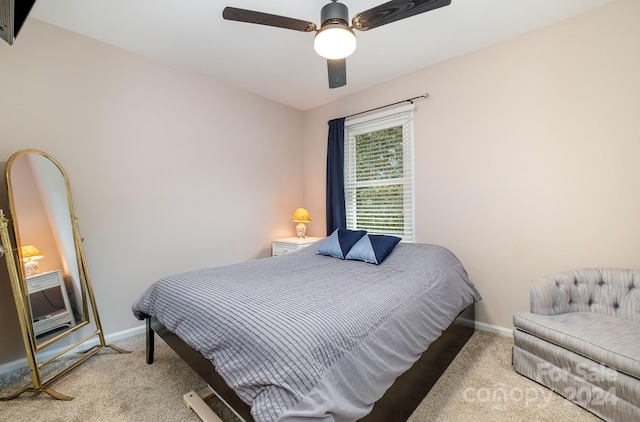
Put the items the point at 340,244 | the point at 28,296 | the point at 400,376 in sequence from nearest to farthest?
the point at 400,376
the point at 28,296
the point at 340,244

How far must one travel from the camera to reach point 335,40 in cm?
171

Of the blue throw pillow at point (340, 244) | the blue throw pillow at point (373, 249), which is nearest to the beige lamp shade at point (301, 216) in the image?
the blue throw pillow at point (340, 244)

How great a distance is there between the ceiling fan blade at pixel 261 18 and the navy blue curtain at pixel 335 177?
1815mm

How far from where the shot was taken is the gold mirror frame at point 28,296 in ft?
5.71

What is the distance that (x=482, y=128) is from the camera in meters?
2.59

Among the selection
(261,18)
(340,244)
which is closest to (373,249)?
(340,244)

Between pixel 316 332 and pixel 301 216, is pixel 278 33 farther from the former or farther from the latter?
pixel 316 332

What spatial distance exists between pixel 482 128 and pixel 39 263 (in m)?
3.66

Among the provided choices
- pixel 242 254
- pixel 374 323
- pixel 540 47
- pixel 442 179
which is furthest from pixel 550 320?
pixel 242 254

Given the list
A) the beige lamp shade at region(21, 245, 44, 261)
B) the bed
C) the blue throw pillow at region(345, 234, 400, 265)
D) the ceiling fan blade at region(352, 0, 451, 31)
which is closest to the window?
the blue throw pillow at region(345, 234, 400, 265)

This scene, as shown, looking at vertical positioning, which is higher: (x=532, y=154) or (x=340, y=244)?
(x=532, y=154)

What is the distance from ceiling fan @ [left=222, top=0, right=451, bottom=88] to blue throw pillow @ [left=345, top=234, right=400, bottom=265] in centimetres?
151

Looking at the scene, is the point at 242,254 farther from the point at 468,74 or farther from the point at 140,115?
the point at 468,74

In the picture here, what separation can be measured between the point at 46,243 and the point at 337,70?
2.45m
